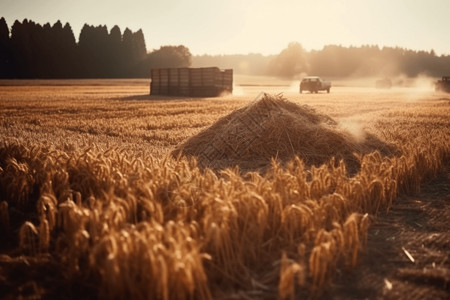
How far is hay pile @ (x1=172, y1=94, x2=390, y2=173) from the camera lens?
19.6 ft

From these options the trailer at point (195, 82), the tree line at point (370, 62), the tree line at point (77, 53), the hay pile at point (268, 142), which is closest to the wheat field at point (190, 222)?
the hay pile at point (268, 142)

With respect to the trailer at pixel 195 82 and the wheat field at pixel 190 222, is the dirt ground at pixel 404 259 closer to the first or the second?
the wheat field at pixel 190 222

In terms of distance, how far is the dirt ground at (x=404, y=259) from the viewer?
235cm

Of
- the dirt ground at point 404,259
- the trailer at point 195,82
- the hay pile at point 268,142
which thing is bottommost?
the dirt ground at point 404,259

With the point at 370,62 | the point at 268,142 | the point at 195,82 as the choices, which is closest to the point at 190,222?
the point at 268,142

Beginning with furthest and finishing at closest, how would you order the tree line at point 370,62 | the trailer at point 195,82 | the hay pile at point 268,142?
the tree line at point 370,62 → the trailer at point 195,82 → the hay pile at point 268,142

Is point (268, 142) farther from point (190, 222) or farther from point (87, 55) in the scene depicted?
point (87, 55)

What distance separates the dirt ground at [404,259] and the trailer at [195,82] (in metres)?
24.7

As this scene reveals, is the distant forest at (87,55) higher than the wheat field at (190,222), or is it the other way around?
the distant forest at (87,55)

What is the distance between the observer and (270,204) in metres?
3.19

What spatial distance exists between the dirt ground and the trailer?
81.0 ft

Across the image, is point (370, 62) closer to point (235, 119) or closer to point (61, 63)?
point (61, 63)

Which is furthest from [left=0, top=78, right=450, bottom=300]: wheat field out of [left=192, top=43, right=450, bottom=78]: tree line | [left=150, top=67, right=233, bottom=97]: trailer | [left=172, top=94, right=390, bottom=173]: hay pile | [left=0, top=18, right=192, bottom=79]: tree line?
[left=192, top=43, right=450, bottom=78]: tree line

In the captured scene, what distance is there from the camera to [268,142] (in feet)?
20.5
